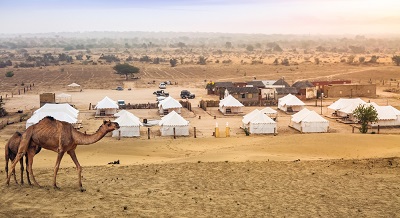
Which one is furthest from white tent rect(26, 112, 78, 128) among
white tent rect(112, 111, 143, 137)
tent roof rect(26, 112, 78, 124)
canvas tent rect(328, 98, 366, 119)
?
canvas tent rect(328, 98, 366, 119)

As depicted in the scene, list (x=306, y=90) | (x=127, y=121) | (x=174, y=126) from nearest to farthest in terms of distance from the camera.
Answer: (x=127, y=121) < (x=174, y=126) < (x=306, y=90)

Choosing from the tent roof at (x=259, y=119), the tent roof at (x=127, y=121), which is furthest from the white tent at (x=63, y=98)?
the tent roof at (x=259, y=119)

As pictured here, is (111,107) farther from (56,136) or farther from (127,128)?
(56,136)

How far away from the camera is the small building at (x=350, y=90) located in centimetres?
6278

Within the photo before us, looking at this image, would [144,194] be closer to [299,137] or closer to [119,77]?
[299,137]

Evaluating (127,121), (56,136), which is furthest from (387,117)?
(56,136)

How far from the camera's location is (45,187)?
14336 millimetres

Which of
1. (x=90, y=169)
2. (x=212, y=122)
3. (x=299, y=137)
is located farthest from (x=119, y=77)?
(x=90, y=169)

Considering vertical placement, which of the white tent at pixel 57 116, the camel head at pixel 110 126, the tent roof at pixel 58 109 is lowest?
the white tent at pixel 57 116

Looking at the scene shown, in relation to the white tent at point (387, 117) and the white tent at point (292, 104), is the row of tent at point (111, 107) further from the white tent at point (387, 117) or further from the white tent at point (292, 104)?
the white tent at point (387, 117)

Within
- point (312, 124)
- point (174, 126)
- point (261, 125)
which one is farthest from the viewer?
point (312, 124)

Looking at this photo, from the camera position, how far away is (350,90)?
63.2m

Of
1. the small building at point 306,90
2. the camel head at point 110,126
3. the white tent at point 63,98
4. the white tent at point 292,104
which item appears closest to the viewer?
the camel head at point 110,126

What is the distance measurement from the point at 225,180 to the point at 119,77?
72.3 meters
